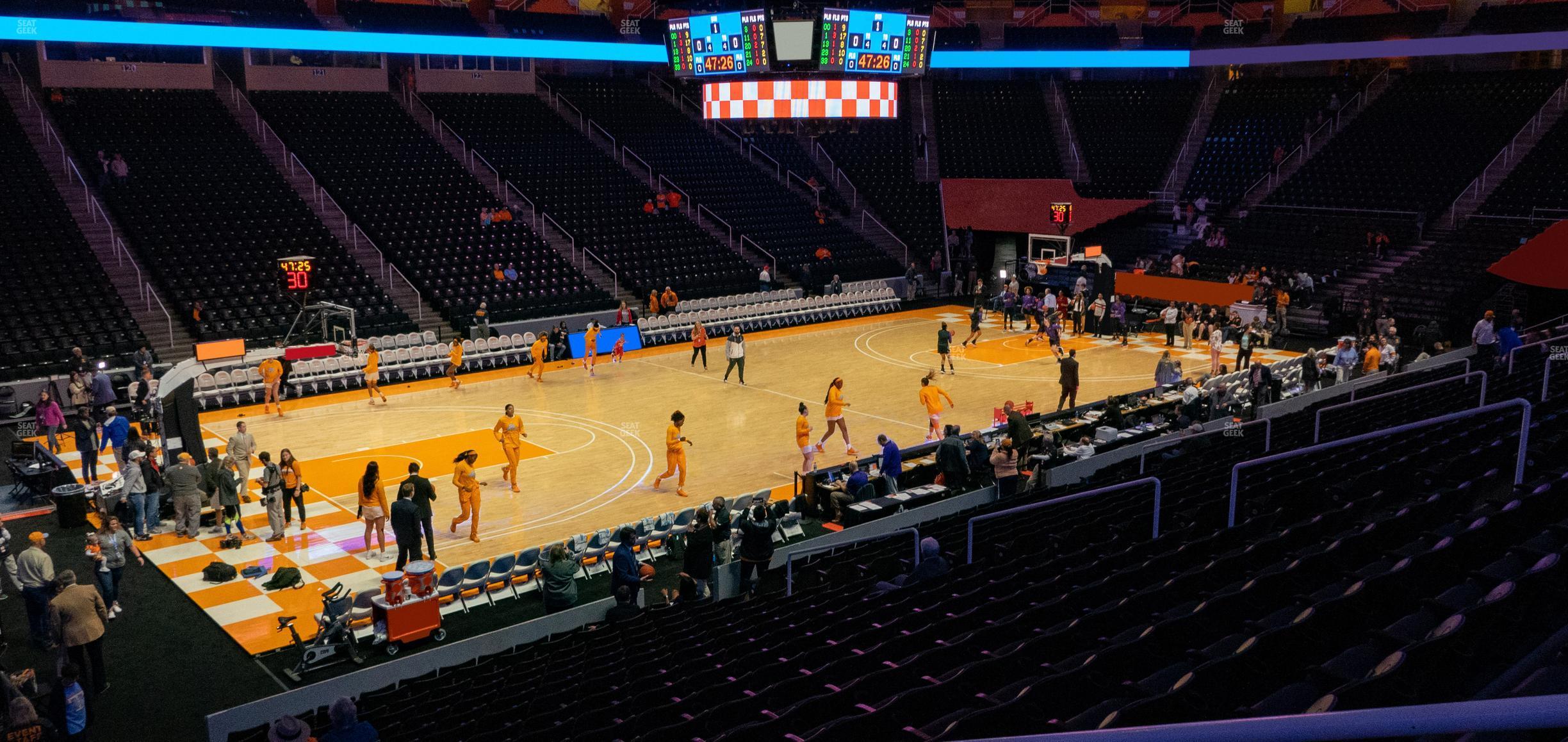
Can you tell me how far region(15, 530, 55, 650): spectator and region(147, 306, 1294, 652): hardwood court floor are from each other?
1.76 metres

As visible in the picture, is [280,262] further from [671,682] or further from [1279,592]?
[1279,592]

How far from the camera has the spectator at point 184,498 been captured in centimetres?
1573

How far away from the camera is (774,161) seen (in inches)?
1809

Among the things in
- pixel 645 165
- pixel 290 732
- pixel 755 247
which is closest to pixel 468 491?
pixel 290 732

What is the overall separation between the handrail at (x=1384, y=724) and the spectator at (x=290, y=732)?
6869mm

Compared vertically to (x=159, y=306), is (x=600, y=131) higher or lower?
higher

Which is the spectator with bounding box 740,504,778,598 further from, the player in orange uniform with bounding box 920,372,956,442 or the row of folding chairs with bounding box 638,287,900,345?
the row of folding chairs with bounding box 638,287,900,345

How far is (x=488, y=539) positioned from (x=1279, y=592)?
38.7ft

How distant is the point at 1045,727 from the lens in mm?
5047

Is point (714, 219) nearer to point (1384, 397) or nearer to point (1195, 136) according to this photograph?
point (1195, 136)

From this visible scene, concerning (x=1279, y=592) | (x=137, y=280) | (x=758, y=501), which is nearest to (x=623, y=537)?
(x=758, y=501)

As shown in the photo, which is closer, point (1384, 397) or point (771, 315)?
point (1384, 397)

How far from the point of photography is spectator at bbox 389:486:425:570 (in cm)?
1394

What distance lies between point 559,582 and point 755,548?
2196 millimetres
